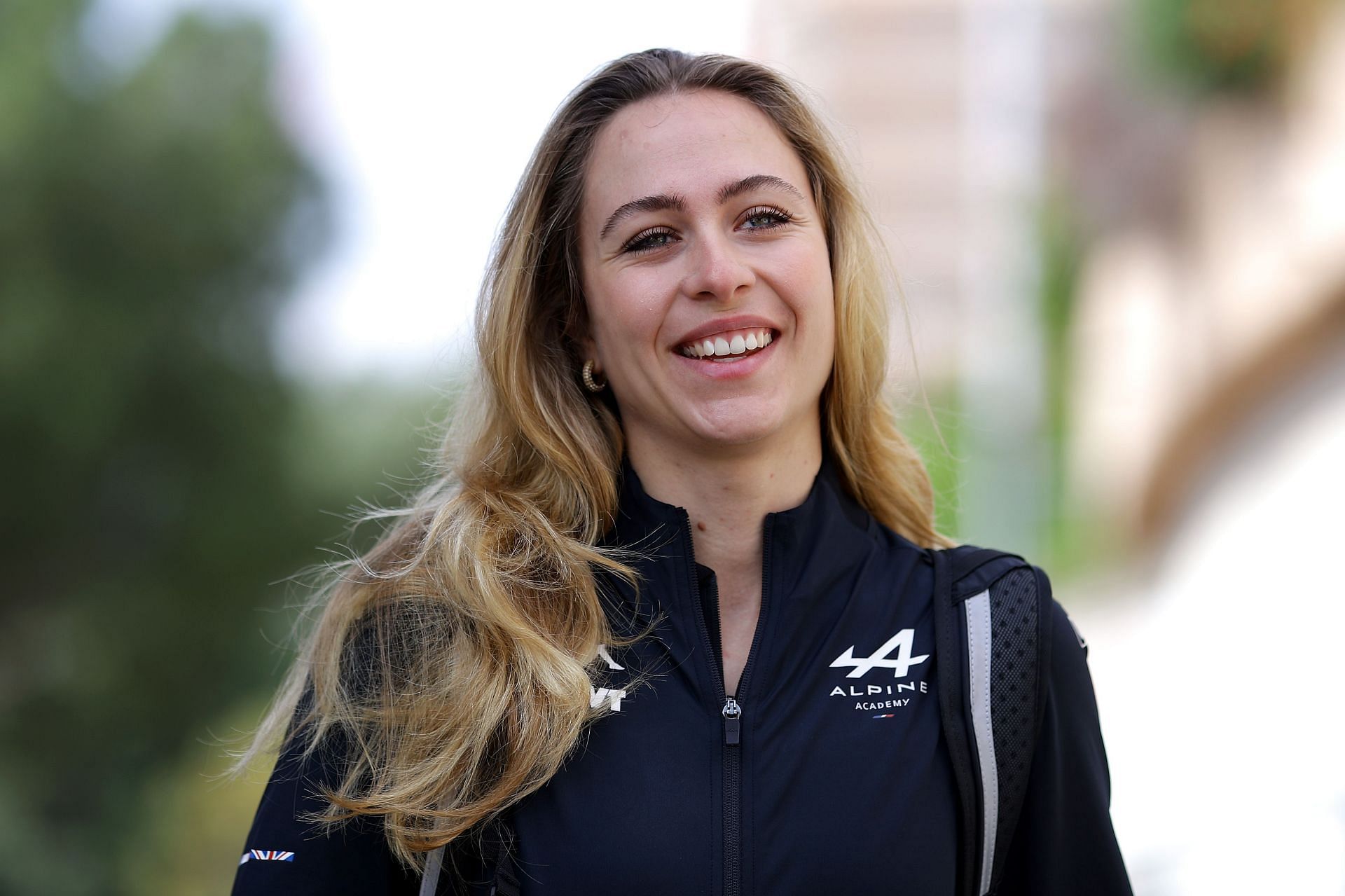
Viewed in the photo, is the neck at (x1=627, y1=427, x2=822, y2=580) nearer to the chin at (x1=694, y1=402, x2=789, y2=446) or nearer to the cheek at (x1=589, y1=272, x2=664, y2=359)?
the chin at (x1=694, y1=402, x2=789, y2=446)

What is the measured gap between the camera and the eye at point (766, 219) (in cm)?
284

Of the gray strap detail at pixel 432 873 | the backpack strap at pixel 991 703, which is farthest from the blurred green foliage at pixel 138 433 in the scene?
the backpack strap at pixel 991 703

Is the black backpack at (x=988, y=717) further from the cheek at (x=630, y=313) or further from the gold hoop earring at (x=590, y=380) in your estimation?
the gold hoop earring at (x=590, y=380)

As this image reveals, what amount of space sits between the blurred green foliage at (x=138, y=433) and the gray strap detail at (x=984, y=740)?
6334 mm

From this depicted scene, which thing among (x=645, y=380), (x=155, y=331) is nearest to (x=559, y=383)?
(x=645, y=380)

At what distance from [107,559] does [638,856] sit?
8387 millimetres

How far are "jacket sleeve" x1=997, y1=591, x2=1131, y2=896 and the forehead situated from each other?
1.05 metres

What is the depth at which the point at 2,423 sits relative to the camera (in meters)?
8.91

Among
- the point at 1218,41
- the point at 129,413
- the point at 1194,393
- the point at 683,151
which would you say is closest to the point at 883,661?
the point at 683,151

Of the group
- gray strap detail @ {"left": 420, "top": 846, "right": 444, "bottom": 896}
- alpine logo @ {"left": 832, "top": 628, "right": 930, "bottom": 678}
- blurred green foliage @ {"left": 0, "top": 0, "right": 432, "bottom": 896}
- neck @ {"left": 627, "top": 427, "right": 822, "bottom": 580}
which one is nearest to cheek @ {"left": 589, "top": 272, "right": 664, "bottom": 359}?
neck @ {"left": 627, "top": 427, "right": 822, "bottom": 580}

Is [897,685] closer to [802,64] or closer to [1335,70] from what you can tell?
[1335,70]

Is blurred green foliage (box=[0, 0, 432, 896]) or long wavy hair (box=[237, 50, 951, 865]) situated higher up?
blurred green foliage (box=[0, 0, 432, 896])

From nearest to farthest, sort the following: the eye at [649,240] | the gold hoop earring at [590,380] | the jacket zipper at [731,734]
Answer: the jacket zipper at [731,734] → the eye at [649,240] → the gold hoop earring at [590,380]

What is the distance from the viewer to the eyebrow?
279 cm
